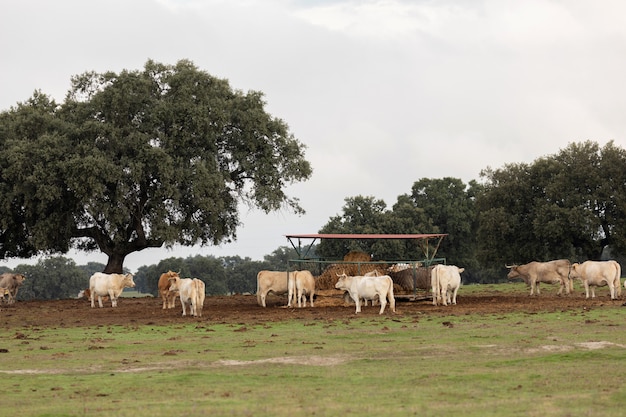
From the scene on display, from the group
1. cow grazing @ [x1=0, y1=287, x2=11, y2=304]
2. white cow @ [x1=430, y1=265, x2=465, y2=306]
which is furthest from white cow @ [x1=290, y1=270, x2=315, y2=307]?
cow grazing @ [x1=0, y1=287, x2=11, y2=304]

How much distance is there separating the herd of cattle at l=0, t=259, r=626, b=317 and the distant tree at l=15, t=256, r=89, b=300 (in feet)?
258

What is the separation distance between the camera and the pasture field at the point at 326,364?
526 inches

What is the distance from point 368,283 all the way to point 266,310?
4.53m

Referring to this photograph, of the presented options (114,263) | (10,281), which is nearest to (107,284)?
(10,281)

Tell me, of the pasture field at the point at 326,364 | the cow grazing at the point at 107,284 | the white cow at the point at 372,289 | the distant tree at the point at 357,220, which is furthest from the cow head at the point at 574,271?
the distant tree at the point at 357,220

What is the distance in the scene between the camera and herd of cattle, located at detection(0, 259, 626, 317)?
101 feet

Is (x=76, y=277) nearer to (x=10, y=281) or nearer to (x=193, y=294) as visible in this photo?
(x=10, y=281)

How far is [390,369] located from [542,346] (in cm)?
448

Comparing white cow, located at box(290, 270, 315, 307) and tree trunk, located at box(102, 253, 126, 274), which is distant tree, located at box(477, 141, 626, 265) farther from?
white cow, located at box(290, 270, 315, 307)

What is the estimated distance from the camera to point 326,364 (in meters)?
17.7

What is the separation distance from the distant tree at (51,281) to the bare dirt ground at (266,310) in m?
76.3

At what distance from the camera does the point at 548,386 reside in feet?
47.8

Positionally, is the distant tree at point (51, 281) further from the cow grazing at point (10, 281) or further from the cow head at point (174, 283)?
the cow head at point (174, 283)

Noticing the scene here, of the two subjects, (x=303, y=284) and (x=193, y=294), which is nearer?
(x=193, y=294)
